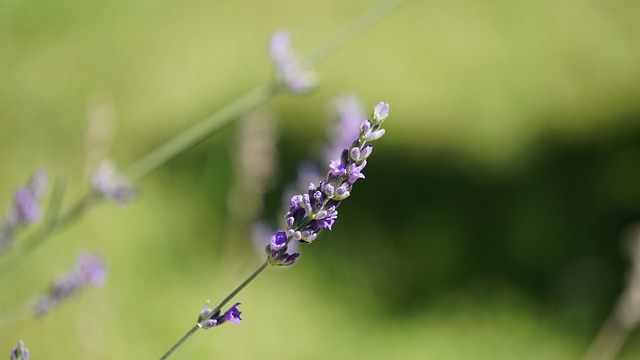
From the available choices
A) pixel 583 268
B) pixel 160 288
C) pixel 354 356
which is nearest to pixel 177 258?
pixel 160 288

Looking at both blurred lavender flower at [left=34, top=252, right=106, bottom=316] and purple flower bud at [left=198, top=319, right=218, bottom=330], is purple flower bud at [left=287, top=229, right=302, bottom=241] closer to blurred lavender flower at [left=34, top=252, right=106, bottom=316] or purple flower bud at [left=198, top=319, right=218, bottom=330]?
purple flower bud at [left=198, top=319, right=218, bottom=330]

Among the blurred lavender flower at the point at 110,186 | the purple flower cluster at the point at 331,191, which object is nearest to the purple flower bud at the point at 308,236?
the purple flower cluster at the point at 331,191

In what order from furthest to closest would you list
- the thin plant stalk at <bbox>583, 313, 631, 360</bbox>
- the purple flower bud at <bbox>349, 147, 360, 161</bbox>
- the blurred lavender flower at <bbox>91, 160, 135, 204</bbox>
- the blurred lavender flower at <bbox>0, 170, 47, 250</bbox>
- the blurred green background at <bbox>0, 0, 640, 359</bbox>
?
the blurred green background at <bbox>0, 0, 640, 359</bbox> < the thin plant stalk at <bbox>583, 313, 631, 360</bbox> < the blurred lavender flower at <bbox>91, 160, 135, 204</bbox> < the blurred lavender flower at <bbox>0, 170, 47, 250</bbox> < the purple flower bud at <bbox>349, 147, 360, 161</bbox>

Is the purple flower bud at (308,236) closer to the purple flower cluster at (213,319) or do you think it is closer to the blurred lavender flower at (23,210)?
the purple flower cluster at (213,319)

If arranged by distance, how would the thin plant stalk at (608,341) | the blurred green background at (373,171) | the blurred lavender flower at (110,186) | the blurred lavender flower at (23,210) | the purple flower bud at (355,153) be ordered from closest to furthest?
the purple flower bud at (355,153), the blurred lavender flower at (23,210), the blurred lavender flower at (110,186), the thin plant stalk at (608,341), the blurred green background at (373,171)

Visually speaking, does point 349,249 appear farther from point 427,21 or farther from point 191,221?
point 427,21

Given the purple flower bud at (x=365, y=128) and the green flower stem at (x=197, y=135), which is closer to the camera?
the purple flower bud at (x=365, y=128)

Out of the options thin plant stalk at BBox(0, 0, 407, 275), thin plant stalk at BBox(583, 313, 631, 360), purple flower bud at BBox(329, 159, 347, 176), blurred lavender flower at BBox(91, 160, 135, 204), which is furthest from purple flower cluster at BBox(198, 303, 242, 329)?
thin plant stalk at BBox(583, 313, 631, 360)
